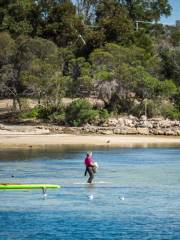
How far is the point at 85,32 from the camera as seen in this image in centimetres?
10094

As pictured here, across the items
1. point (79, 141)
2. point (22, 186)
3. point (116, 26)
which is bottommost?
point (79, 141)

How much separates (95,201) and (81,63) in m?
53.0

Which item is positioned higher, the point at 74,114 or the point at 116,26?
the point at 116,26

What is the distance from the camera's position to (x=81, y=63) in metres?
89.9

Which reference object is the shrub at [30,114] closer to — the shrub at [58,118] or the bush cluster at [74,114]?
the bush cluster at [74,114]

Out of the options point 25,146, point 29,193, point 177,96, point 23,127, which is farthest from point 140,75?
point 29,193

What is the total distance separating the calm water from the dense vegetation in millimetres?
24640

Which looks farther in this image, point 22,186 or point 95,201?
point 22,186

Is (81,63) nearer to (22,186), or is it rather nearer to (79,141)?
(79,141)

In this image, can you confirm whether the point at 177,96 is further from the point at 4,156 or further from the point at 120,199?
the point at 120,199

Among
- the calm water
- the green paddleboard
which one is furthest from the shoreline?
the green paddleboard

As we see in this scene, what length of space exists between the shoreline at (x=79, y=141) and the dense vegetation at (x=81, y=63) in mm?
6507

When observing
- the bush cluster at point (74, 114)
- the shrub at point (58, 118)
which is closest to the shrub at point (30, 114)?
the bush cluster at point (74, 114)

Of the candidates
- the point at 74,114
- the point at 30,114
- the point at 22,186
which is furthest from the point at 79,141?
the point at 22,186
